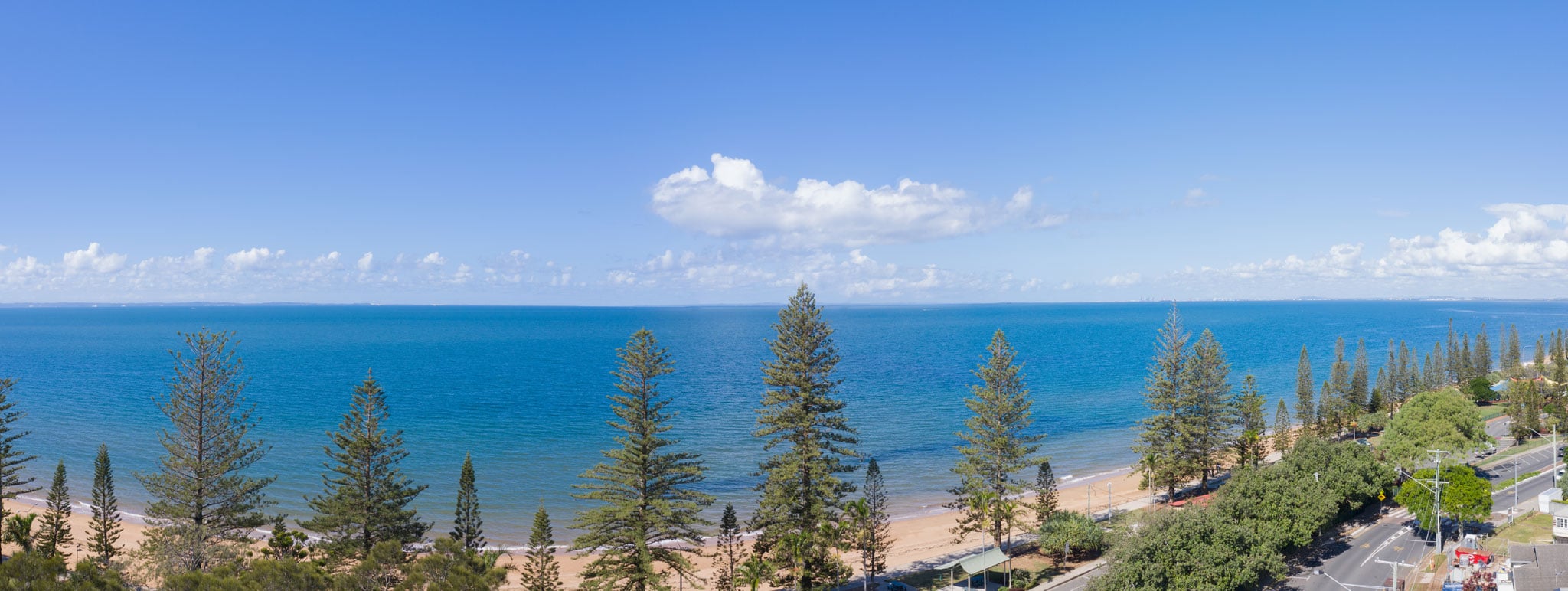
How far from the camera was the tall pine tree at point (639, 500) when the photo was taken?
3067cm

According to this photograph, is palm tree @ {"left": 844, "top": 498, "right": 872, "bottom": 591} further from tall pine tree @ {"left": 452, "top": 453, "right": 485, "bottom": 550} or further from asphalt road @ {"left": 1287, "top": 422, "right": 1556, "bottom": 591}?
tall pine tree @ {"left": 452, "top": 453, "right": 485, "bottom": 550}

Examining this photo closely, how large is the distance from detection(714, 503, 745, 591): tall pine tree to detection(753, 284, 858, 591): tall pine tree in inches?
128

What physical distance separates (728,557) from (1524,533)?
138 ft

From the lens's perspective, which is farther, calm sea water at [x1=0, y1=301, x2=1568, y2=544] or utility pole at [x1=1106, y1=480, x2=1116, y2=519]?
calm sea water at [x1=0, y1=301, x2=1568, y2=544]

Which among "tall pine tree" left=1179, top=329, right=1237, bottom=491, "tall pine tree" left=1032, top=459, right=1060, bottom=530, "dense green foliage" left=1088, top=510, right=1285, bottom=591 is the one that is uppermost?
"tall pine tree" left=1179, top=329, right=1237, bottom=491

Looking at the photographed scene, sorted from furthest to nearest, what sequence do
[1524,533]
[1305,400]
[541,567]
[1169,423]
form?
[1305,400] < [1169,423] < [1524,533] < [541,567]

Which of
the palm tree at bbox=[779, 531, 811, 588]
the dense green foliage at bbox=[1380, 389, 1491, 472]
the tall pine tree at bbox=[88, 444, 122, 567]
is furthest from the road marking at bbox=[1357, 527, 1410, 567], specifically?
the tall pine tree at bbox=[88, 444, 122, 567]

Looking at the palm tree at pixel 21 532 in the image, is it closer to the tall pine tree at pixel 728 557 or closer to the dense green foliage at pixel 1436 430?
the tall pine tree at pixel 728 557

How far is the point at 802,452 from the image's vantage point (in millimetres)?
32969

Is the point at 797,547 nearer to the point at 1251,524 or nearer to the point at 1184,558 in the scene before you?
the point at 1184,558

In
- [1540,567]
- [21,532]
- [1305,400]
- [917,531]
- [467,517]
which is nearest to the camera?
[1540,567]

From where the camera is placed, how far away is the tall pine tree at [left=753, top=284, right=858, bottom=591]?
32.4 m

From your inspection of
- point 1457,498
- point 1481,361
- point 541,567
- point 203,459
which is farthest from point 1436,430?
point 1481,361

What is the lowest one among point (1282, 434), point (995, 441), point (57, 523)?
point (1282, 434)
